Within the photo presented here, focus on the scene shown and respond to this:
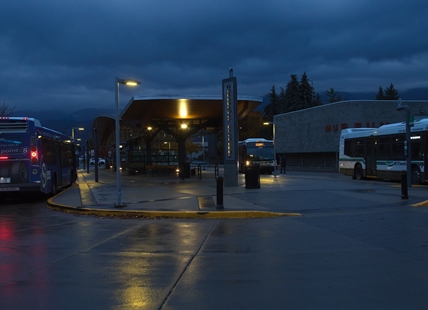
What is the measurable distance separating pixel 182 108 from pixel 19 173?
45.1 ft

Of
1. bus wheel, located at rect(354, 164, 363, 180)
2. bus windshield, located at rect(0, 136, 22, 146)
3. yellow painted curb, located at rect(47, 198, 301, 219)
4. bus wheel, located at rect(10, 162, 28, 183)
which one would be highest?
bus windshield, located at rect(0, 136, 22, 146)

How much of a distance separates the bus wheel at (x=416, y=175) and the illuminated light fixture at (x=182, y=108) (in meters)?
13.0

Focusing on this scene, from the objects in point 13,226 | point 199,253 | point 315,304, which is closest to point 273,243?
point 199,253

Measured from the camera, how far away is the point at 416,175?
22.1m

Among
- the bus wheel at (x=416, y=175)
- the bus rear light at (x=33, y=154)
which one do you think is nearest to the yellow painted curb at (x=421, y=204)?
the bus wheel at (x=416, y=175)

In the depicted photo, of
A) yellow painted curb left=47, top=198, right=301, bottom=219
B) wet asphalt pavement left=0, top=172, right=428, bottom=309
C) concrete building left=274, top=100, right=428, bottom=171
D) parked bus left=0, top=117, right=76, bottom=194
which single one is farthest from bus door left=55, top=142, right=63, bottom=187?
concrete building left=274, top=100, right=428, bottom=171

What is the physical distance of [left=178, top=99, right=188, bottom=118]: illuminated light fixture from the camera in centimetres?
2648

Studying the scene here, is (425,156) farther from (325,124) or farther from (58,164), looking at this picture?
(325,124)

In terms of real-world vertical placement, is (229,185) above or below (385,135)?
below

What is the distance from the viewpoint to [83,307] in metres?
5.35

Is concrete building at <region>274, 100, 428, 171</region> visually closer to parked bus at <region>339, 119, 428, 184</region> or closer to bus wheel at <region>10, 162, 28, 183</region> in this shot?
parked bus at <region>339, 119, 428, 184</region>

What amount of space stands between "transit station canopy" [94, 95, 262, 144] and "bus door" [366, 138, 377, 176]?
712 cm

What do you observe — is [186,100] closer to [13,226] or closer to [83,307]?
[13,226]

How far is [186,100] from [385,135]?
11596 mm
